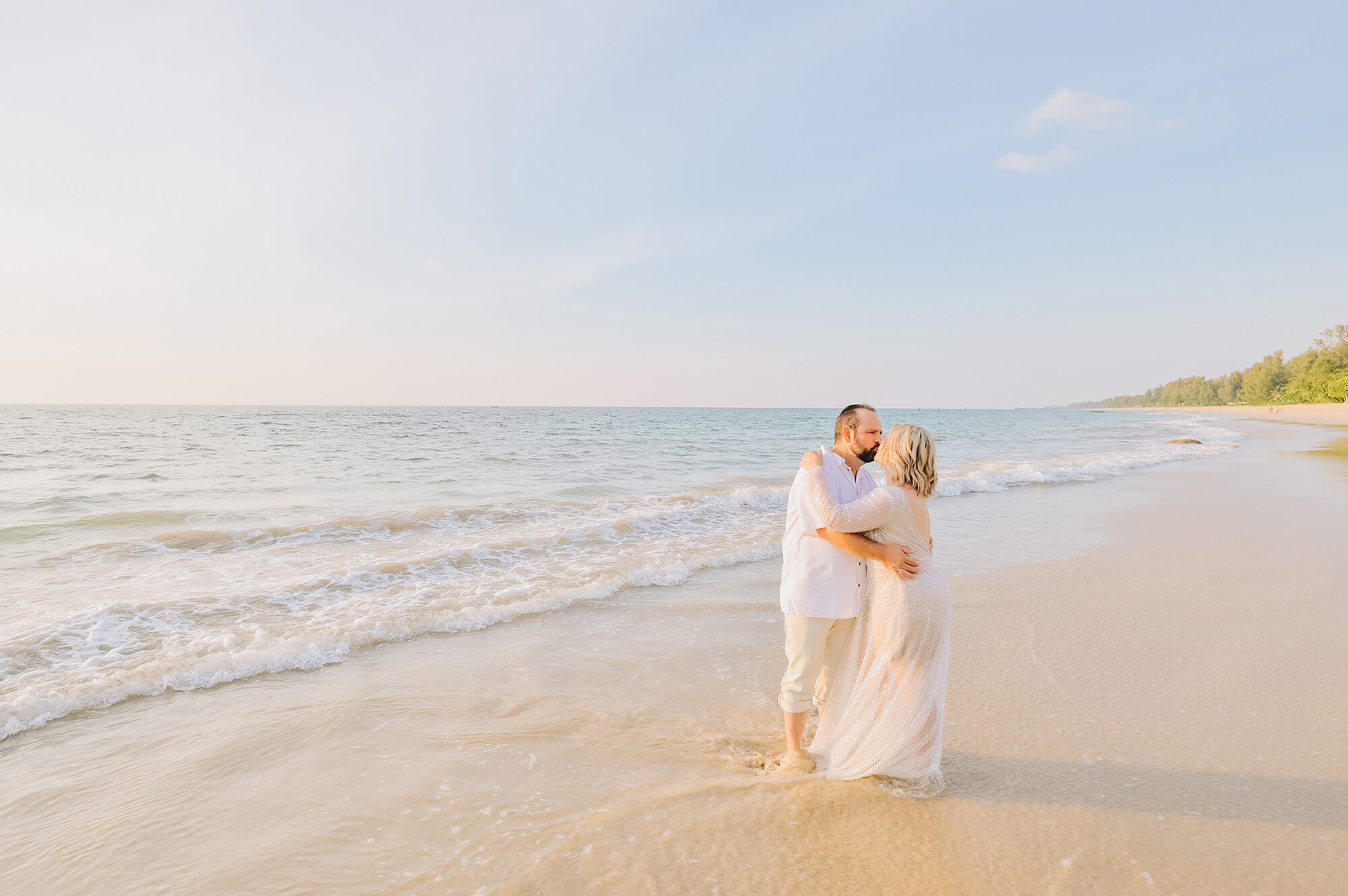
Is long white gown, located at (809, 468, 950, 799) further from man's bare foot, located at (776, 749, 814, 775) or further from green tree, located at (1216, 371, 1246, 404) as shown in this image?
green tree, located at (1216, 371, 1246, 404)

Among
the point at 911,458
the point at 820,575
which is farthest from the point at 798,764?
the point at 911,458

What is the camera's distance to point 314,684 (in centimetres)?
497

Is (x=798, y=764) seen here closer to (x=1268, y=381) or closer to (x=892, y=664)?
(x=892, y=664)

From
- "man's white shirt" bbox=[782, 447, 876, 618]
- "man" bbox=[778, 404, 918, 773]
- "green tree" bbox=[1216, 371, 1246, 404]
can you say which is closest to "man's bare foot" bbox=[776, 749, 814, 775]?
"man" bbox=[778, 404, 918, 773]

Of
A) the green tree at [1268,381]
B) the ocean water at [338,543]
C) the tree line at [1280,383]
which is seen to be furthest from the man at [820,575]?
the green tree at [1268,381]

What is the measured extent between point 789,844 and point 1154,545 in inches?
360

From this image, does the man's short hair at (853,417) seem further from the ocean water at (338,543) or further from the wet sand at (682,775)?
the ocean water at (338,543)

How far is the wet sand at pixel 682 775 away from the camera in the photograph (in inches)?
112

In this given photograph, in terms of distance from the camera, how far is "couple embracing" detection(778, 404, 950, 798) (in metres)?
3.22

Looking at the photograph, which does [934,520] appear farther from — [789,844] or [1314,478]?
[1314,478]

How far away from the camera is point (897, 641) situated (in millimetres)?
3285

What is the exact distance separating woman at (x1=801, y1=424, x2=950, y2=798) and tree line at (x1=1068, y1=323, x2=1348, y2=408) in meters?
106

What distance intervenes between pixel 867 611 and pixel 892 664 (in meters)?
0.30

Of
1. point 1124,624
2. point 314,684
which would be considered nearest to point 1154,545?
point 1124,624
